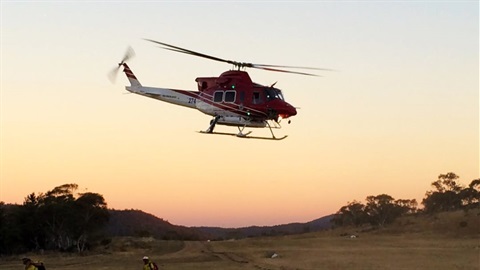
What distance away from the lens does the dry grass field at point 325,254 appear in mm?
43188

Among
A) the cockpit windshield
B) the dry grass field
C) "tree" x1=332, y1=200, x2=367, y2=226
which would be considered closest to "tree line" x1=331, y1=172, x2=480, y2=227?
"tree" x1=332, y1=200, x2=367, y2=226

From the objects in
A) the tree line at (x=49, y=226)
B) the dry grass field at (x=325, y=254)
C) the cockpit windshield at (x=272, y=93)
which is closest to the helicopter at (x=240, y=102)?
the cockpit windshield at (x=272, y=93)

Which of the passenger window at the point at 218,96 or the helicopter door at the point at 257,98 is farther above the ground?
the passenger window at the point at 218,96

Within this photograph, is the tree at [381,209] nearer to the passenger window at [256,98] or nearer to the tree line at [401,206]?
the tree line at [401,206]

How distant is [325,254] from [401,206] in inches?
2672

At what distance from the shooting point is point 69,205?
229 feet

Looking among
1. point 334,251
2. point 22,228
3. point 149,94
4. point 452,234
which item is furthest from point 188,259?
point 452,234

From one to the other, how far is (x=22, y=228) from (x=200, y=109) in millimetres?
44043

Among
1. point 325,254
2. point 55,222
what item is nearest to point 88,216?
point 55,222

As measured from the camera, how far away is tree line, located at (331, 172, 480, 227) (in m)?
109

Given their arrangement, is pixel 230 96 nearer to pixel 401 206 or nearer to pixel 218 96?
pixel 218 96

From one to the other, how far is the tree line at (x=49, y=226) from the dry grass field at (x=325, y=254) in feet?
13.7

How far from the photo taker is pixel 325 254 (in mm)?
51719

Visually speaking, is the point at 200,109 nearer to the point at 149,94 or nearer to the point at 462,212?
the point at 149,94
